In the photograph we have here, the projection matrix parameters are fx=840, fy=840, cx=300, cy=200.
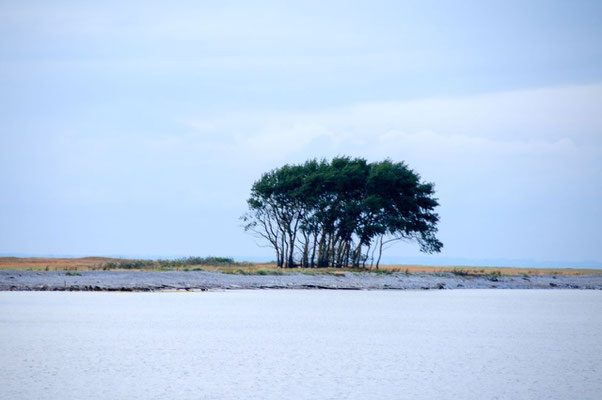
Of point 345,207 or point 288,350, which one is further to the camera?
point 345,207

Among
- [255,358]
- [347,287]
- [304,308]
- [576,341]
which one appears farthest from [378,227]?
[255,358]

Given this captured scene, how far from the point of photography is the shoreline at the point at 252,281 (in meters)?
50.1

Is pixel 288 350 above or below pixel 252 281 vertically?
below

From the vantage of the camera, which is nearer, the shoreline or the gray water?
the gray water

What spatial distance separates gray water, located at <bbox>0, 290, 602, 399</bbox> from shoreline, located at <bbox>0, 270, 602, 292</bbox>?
2.20 m

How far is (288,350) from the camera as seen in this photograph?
27797mm

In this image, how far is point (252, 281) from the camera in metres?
59.2

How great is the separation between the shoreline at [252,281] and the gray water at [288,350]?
220 cm

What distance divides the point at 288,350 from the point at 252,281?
1242 inches

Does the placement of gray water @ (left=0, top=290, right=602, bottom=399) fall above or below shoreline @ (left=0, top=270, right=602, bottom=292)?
below

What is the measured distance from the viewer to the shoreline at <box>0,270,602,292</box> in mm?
50062

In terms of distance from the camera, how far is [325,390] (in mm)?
20250

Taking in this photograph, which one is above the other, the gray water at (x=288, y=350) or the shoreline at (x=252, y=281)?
the shoreline at (x=252, y=281)

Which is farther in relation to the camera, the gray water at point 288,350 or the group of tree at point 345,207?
the group of tree at point 345,207
